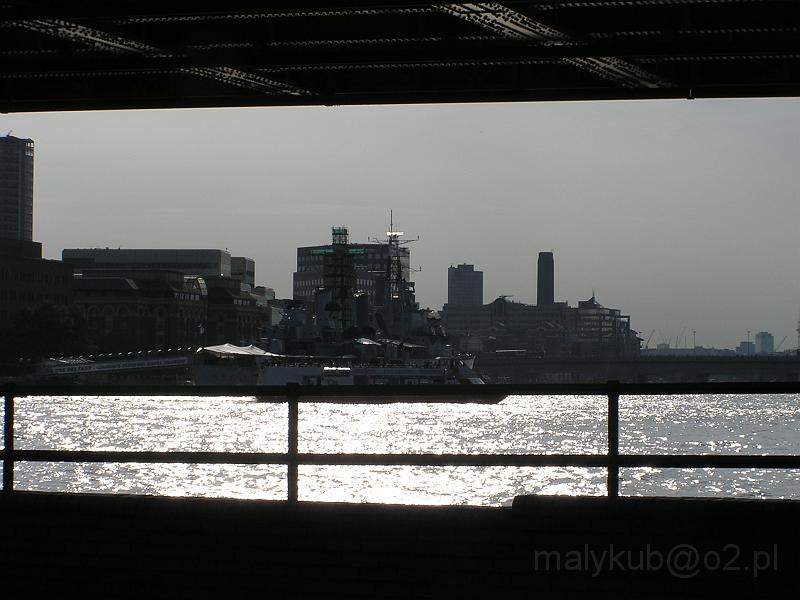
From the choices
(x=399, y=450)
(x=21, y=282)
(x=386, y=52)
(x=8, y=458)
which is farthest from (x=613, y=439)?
(x=21, y=282)

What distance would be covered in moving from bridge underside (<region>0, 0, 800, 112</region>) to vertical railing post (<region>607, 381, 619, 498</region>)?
10.3 feet

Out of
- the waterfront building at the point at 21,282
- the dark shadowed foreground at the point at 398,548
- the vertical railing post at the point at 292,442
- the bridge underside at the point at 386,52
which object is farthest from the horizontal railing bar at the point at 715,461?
the waterfront building at the point at 21,282

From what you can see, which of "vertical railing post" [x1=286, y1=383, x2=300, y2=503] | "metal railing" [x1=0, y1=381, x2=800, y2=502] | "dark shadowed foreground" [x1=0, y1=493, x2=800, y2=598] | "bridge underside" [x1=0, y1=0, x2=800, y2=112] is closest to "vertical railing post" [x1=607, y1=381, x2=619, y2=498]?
"metal railing" [x1=0, y1=381, x2=800, y2=502]

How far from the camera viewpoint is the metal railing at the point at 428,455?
10336 millimetres

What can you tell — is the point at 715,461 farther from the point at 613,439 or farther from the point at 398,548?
the point at 398,548

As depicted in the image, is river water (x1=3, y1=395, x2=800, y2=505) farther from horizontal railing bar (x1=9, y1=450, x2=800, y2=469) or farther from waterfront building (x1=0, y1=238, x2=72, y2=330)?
waterfront building (x1=0, y1=238, x2=72, y2=330)

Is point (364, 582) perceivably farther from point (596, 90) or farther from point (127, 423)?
point (127, 423)

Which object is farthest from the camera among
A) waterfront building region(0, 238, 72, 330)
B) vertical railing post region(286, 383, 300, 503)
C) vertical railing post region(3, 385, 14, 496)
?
waterfront building region(0, 238, 72, 330)

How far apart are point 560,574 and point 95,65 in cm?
670

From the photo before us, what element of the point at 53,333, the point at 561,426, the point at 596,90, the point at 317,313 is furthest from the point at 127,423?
the point at 596,90

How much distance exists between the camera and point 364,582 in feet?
35.2

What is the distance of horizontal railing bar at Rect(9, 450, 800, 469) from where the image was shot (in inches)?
399

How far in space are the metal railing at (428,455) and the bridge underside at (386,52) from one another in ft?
10.2

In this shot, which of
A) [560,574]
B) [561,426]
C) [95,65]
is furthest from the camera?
[561,426]
